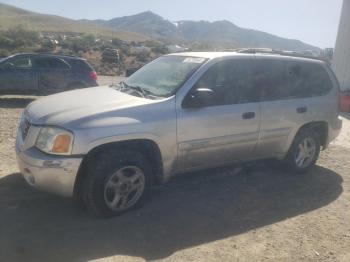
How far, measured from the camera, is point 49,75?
11672mm

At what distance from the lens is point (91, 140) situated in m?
3.80

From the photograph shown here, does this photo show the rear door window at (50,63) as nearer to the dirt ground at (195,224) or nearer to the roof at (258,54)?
the dirt ground at (195,224)

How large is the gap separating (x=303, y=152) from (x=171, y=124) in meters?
2.69

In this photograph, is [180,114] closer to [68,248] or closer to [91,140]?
[91,140]

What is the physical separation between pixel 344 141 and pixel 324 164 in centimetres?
226

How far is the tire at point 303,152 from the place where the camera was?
19.2ft

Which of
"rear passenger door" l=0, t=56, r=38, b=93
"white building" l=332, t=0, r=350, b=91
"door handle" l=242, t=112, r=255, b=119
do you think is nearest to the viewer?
"door handle" l=242, t=112, r=255, b=119

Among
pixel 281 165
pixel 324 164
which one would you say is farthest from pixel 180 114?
pixel 324 164

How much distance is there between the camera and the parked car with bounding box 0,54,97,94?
11398 mm

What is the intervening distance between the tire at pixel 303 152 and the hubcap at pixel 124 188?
264 cm

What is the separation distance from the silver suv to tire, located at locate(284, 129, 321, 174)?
0.7 inches

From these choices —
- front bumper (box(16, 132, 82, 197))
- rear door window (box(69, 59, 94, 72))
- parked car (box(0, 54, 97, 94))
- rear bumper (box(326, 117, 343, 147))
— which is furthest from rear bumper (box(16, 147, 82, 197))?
rear door window (box(69, 59, 94, 72))

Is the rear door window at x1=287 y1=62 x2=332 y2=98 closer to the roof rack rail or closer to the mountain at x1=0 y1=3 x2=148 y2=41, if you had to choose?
the roof rack rail

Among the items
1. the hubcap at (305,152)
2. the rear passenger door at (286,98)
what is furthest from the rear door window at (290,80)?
the hubcap at (305,152)
